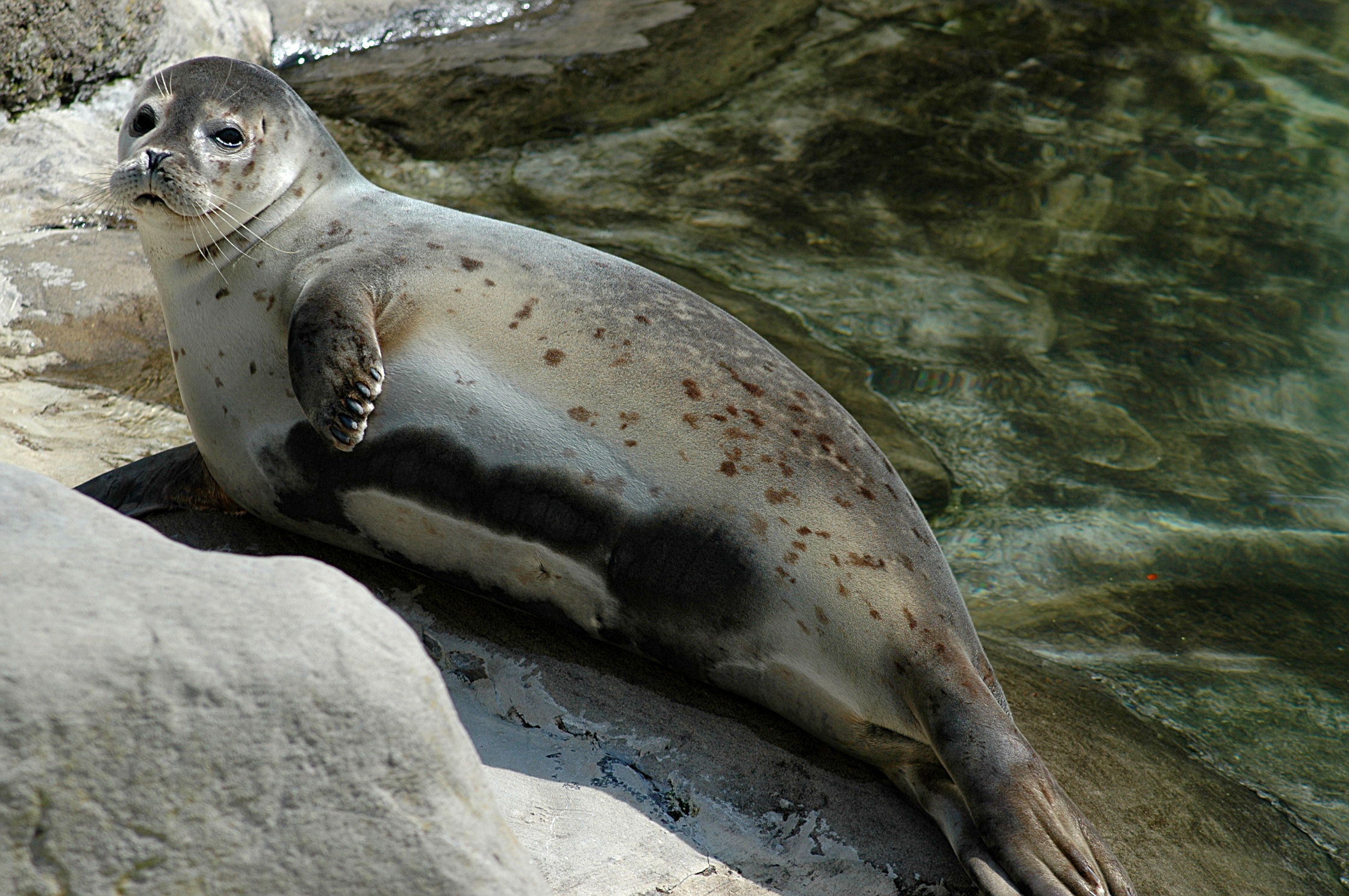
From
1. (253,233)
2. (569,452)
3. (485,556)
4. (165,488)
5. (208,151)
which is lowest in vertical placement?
(165,488)

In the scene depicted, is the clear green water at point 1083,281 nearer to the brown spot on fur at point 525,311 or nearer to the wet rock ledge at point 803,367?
the wet rock ledge at point 803,367

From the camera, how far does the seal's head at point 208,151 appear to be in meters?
3.13

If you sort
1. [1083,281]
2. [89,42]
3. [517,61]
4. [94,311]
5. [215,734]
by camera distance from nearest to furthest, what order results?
[215,734]
[94,311]
[1083,281]
[89,42]
[517,61]

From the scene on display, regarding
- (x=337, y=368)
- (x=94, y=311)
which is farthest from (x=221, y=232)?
(x=94, y=311)

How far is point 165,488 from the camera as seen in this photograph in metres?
3.47

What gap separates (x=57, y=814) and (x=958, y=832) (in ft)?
5.74

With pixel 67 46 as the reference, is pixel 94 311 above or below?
below

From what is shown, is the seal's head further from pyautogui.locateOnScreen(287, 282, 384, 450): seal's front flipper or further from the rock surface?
the rock surface

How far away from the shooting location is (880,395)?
17.0 feet

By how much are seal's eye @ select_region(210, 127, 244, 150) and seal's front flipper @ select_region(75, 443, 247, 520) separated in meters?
0.83

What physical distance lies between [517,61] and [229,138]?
464cm

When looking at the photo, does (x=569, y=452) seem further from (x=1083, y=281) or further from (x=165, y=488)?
(x=1083, y=281)

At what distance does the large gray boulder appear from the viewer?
151 centimetres

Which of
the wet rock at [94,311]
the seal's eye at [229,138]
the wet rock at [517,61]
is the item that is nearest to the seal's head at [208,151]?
the seal's eye at [229,138]
